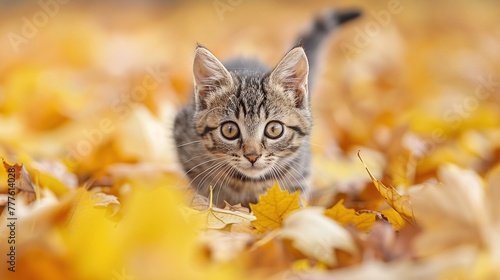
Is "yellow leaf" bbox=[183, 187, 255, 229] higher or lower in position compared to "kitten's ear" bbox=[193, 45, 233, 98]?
Result: lower

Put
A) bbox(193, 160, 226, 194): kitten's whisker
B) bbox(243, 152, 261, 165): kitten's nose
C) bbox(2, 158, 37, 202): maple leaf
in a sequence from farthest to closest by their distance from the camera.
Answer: bbox(193, 160, 226, 194): kitten's whisker < bbox(243, 152, 261, 165): kitten's nose < bbox(2, 158, 37, 202): maple leaf

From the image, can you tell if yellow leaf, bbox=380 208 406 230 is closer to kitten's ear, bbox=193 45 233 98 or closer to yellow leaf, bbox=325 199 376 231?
yellow leaf, bbox=325 199 376 231

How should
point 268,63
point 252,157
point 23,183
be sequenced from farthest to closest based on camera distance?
point 268,63
point 252,157
point 23,183

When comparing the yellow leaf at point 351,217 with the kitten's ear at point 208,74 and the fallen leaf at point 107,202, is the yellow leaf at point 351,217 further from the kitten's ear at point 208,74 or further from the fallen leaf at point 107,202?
the kitten's ear at point 208,74

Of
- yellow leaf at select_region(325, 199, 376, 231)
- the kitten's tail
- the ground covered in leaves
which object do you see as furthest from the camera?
the kitten's tail

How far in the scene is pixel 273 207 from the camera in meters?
1.19

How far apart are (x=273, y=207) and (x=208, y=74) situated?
1.98 ft

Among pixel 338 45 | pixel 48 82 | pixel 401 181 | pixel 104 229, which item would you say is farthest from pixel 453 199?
pixel 338 45

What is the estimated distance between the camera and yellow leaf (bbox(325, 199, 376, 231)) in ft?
3.85

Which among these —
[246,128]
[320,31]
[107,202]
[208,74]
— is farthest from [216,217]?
[320,31]

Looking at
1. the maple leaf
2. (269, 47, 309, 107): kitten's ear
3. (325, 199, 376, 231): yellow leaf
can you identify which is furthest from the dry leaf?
(269, 47, 309, 107): kitten's ear

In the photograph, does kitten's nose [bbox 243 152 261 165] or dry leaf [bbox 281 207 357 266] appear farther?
kitten's nose [bbox 243 152 261 165]

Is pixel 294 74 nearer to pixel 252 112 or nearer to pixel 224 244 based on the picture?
pixel 252 112

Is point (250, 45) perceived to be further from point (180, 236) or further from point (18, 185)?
point (180, 236)
